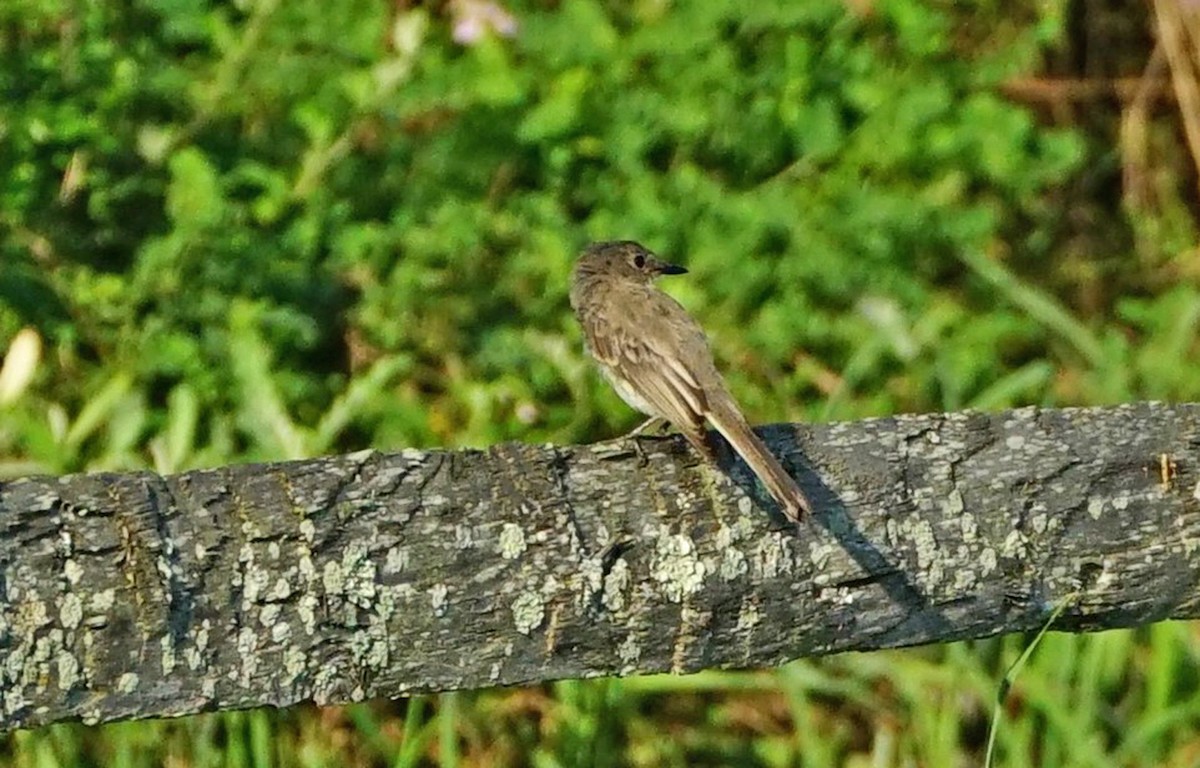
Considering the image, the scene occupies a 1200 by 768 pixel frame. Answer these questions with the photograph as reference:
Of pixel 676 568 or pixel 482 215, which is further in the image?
pixel 482 215

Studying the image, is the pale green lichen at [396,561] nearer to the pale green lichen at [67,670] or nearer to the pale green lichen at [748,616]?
the pale green lichen at [67,670]

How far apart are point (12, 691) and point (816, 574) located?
4.79 feet

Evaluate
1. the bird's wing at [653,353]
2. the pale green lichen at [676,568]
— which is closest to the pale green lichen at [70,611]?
the pale green lichen at [676,568]

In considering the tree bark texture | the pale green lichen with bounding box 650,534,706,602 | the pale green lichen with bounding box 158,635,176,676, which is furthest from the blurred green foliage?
the pale green lichen with bounding box 158,635,176,676

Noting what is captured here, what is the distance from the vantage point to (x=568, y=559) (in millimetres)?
3410

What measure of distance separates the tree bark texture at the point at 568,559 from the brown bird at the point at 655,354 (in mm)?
98

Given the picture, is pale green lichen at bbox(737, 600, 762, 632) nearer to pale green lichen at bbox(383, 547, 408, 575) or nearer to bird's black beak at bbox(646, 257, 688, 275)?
pale green lichen at bbox(383, 547, 408, 575)

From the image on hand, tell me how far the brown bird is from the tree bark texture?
0.10 metres

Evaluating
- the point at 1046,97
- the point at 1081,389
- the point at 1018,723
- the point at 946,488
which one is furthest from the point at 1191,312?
the point at 946,488

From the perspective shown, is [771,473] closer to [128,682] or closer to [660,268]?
[128,682]

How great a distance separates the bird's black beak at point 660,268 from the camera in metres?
5.31

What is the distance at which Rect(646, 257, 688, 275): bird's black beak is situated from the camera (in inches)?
209

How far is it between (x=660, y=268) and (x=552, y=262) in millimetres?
1190

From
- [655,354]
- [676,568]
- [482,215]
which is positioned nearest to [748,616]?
[676,568]
